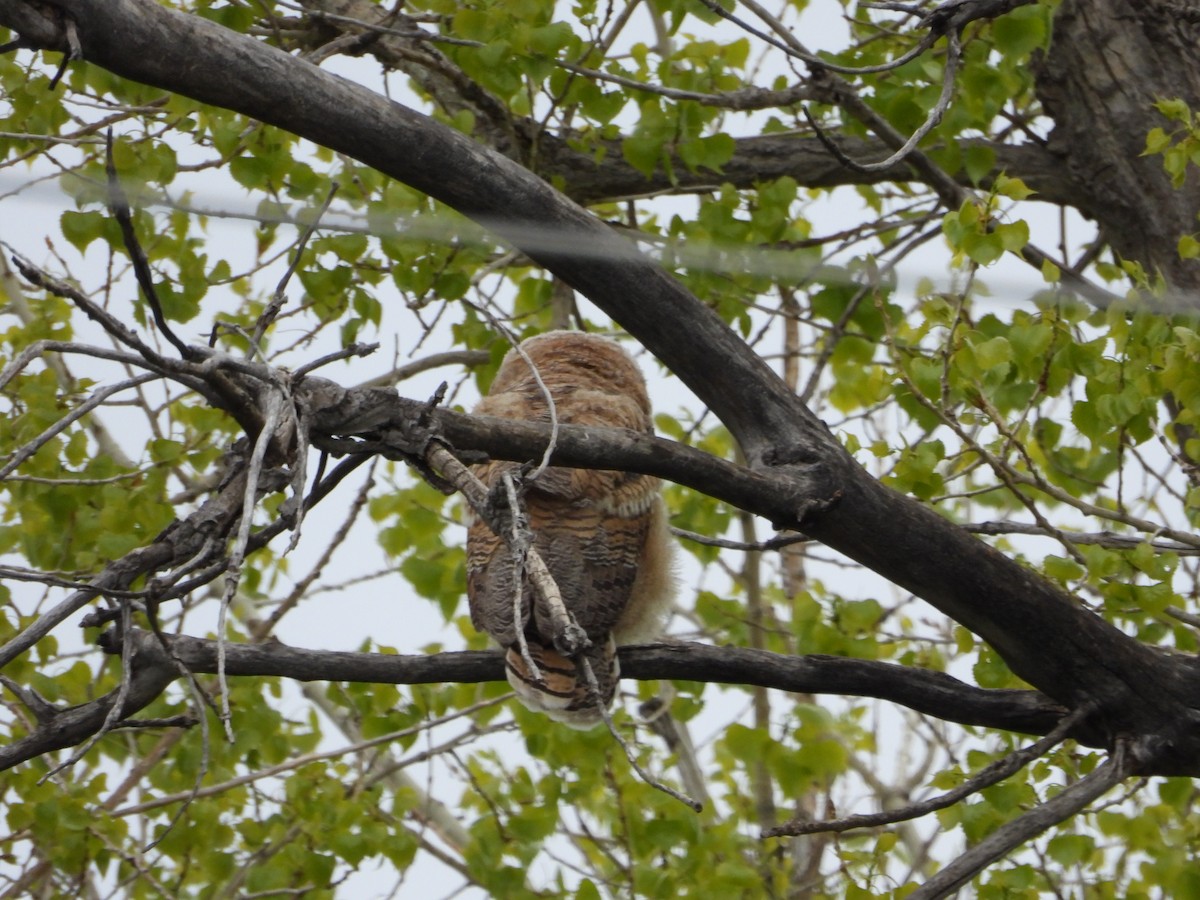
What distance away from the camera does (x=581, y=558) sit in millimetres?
3797

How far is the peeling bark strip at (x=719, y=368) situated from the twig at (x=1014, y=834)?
22 cm

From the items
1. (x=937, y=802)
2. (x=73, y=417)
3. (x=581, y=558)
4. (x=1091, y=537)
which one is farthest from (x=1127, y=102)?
(x=73, y=417)

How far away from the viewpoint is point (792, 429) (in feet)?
8.88

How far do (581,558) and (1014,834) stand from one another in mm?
1533

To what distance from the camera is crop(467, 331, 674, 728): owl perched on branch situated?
11.8 feet

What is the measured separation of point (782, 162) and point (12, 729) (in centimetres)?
312

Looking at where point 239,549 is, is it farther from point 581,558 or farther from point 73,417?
point 581,558

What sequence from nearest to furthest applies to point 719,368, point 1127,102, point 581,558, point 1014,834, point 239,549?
1. point 239,549
2. point 1014,834
3. point 719,368
4. point 581,558
5. point 1127,102

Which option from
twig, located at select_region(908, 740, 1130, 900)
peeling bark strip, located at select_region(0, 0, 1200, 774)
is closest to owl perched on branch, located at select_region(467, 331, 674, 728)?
peeling bark strip, located at select_region(0, 0, 1200, 774)

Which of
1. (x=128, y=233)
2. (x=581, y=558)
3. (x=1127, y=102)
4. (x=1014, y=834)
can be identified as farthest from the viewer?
(x=1127, y=102)

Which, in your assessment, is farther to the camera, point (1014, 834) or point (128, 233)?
point (1014, 834)

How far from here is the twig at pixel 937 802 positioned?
243 centimetres

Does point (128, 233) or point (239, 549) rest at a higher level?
point (128, 233)

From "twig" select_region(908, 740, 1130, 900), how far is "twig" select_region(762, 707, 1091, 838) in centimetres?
9
